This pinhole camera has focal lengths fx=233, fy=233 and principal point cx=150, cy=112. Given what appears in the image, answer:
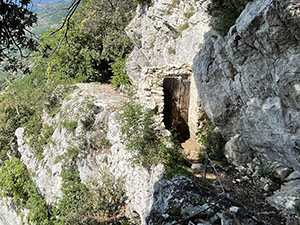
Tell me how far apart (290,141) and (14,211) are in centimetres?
1354

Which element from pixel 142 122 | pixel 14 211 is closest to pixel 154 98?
pixel 142 122

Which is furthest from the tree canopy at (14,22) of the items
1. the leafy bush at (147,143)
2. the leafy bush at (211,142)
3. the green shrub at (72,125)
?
the green shrub at (72,125)

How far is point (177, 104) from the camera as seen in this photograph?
812 centimetres

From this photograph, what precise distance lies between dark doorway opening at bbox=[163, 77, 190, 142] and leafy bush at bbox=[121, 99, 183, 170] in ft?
4.31

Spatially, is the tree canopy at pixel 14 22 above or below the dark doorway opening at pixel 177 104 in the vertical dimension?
above

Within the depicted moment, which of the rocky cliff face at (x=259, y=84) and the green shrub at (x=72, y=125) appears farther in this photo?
the green shrub at (x=72, y=125)

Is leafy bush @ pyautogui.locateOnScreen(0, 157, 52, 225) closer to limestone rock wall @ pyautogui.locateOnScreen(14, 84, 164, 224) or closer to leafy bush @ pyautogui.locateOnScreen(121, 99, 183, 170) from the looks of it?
limestone rock wall @ pyautogui.locateOnScreen(14, 84, 164, 224)

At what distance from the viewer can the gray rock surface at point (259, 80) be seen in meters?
3.54

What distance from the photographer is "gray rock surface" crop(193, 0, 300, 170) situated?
3.54m

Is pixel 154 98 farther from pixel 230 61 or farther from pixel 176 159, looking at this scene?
pixel 230 61

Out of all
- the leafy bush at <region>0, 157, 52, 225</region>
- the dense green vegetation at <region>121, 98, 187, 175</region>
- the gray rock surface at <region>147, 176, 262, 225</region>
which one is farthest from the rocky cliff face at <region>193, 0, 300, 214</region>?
the leafy bush at <region>0, 157, 52, 225</region>

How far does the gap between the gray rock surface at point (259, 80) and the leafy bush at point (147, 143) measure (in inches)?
58.8

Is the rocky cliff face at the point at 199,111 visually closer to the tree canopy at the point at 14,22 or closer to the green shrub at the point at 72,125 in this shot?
the green shrub at the point at 72,125

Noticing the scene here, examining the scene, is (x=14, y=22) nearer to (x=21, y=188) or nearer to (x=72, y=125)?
(x=72, y=125)
